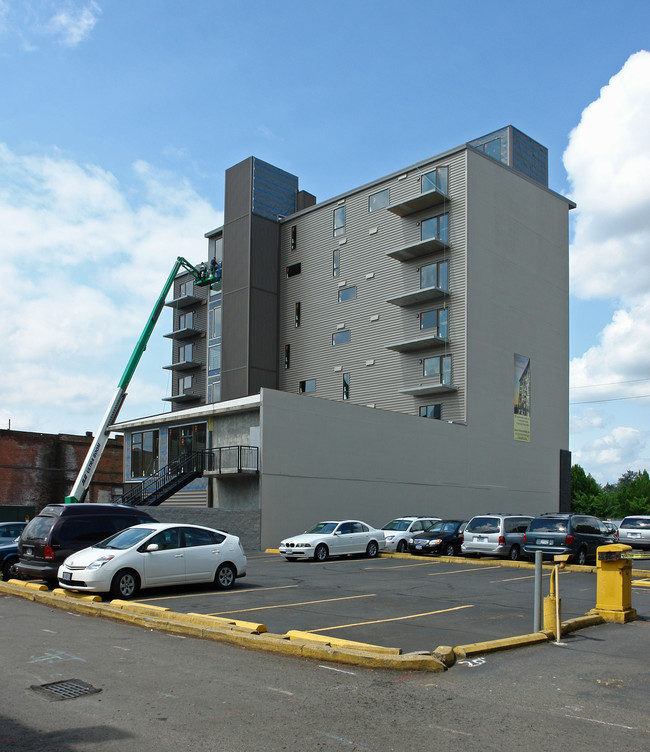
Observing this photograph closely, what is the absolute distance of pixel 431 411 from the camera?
136 feet

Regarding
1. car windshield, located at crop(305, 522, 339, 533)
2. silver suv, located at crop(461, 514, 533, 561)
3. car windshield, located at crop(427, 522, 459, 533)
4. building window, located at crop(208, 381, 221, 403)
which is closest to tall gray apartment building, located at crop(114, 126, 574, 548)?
building window, located at crop(208, 381, 221, 403)

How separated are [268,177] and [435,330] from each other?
17.0 meters

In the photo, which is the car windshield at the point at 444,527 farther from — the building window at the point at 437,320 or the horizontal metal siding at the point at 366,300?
the building window at the point at 437,320

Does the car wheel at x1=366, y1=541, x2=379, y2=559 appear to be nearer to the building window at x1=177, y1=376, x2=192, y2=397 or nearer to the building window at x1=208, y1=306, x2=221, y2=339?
the building window at x1=208, y1=306, x2=221, y2=339

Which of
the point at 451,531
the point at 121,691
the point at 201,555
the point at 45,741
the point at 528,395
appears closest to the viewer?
the point at 45,741

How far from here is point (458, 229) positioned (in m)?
40.9

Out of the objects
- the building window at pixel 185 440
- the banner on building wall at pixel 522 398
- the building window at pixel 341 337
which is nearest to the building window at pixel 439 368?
the banner on building wall at pixel 522 398

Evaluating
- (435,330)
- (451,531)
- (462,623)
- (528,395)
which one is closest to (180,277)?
(435,330)

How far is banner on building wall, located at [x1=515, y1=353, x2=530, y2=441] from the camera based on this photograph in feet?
143

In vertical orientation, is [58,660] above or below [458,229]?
below

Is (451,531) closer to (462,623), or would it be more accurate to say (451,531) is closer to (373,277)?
(462,623)

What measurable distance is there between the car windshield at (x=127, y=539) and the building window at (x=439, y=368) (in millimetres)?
27002

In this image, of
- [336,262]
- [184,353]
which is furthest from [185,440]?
[184,353]

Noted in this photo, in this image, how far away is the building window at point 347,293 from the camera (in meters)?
46.0
